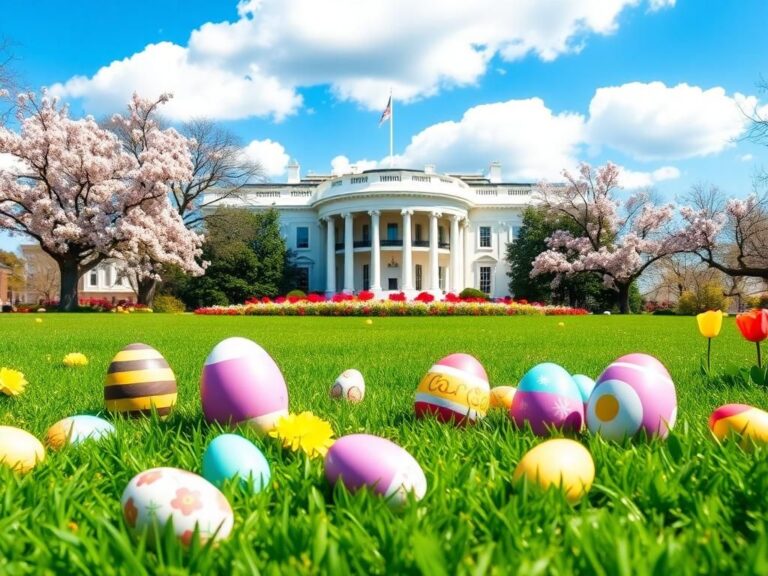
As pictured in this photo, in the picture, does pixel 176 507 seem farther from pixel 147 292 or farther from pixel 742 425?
pixel 147 292

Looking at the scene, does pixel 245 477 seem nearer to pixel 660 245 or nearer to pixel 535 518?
pixel 535 518

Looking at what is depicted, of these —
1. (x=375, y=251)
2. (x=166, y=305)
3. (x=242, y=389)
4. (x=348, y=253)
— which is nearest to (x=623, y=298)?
(x=375, y=251)

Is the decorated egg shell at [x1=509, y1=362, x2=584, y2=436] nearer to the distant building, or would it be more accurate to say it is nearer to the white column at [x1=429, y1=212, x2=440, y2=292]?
the white column at [x1=429, y1=212, x2=440, y2=292]

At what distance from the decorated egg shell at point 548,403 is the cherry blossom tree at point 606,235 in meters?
34.4

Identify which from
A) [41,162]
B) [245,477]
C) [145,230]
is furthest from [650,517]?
[41,162]

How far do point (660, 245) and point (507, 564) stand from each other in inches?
Result: 1443

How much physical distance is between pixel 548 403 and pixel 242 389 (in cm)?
129

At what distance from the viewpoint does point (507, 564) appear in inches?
47.3

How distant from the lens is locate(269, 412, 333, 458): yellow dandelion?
6.70 ft

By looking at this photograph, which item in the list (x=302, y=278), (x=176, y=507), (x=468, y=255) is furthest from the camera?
(x=468, y=255)

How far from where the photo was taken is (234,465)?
1.72 metres

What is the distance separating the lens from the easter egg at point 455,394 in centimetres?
271

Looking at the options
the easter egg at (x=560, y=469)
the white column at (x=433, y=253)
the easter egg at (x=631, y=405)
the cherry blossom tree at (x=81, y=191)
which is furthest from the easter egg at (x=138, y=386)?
the white column at (x=433, y=253)

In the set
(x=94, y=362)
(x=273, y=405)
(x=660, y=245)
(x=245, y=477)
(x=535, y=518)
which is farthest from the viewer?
(x=660, y=245)
